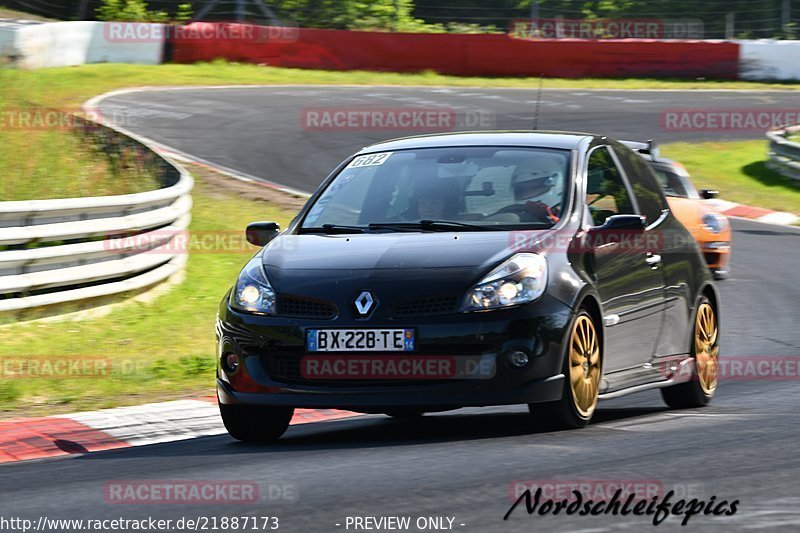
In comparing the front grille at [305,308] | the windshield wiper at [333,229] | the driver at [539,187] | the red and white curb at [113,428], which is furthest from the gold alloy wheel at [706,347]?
the front grille at [305,308]

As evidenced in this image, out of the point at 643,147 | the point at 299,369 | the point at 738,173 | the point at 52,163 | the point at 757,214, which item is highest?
the point at 299,369

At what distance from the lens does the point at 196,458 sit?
666 centimetres

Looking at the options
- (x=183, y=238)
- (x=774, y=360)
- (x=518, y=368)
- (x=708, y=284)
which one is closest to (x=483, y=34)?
(x=183, y=238)

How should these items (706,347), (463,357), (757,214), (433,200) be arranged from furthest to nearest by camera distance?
(757,214)
(706,347)
(433,200)
(463,357)

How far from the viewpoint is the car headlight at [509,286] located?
6664 millimetres

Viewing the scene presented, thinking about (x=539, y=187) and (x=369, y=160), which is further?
(x=369, y=160)

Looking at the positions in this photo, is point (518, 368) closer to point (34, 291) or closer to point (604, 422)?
point (604, 422)

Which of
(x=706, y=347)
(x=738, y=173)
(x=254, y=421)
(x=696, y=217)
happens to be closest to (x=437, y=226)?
(x=254, y=421)

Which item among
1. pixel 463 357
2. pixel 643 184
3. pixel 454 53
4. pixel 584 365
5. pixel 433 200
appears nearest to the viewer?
pixel 463 357

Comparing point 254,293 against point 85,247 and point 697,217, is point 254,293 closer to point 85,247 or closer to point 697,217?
point 85,247

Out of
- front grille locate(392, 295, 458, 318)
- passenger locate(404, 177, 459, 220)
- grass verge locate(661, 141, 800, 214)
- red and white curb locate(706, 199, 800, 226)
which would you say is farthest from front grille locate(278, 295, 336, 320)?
grass verge locate(661, 141, 800, 214)

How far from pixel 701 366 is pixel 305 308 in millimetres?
2983

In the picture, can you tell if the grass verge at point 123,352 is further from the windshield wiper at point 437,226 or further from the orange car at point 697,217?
the orange car at point 697,217

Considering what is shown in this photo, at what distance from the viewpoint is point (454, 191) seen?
7.58 m
